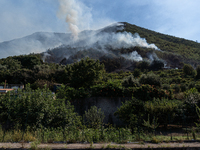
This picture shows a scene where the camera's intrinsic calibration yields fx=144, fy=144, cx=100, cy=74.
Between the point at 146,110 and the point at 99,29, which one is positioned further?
the point at 99,29

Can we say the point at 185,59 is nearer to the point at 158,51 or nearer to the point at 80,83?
the point at 158,51

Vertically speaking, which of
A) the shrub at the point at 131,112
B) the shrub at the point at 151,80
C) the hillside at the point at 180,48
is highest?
the hillside at the point at 180,48

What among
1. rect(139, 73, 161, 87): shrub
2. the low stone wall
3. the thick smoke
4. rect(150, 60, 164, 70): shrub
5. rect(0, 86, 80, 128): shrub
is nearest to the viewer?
rect(0, 86, 80, 128): shrub

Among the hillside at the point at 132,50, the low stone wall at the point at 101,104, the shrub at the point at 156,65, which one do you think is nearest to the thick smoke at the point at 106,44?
the hillside at the point at 132,50

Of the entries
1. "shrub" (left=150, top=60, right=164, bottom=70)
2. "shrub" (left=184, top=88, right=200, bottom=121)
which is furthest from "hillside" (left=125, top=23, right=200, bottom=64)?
"shrub" (left=184, top=88, right=200, bottom=121)

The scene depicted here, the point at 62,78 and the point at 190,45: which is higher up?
the point at 190,45

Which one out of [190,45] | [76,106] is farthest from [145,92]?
[190,45]

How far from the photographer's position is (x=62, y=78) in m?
25.8

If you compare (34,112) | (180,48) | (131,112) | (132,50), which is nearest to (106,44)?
(132,50)

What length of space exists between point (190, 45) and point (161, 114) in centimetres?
10287

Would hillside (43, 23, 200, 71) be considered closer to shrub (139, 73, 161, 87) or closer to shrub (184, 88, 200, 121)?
shrub (139, 73, 161, 87)

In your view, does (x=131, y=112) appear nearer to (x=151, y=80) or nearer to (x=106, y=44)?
(x=151, y=80)

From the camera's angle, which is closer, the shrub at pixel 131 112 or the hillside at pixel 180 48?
the shrub at pixel 131 112

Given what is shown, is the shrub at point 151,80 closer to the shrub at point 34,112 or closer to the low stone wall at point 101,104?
the low stone wall at point 101,104
